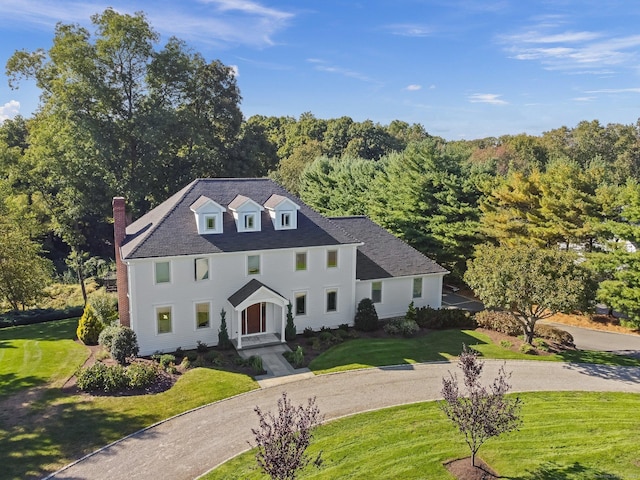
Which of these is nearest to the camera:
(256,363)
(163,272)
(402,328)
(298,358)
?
(256,363)

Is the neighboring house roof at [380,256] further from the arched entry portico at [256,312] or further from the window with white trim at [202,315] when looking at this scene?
the window with white trim at [202,315]

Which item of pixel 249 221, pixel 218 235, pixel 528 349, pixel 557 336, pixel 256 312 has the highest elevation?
pixel 249 221

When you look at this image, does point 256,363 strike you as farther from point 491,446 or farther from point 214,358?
point 491,446

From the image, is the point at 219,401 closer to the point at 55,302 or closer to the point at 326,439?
the point at 326,439

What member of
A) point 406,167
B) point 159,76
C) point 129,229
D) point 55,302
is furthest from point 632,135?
point 55,302

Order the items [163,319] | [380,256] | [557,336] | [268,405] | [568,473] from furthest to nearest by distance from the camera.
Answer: [380,256]
[557,336]
[163,319]
[268,405]
[568,473]

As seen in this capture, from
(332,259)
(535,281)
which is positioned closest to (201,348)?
(332,259)

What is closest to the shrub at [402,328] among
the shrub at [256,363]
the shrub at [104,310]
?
the shrub at [256,363]
